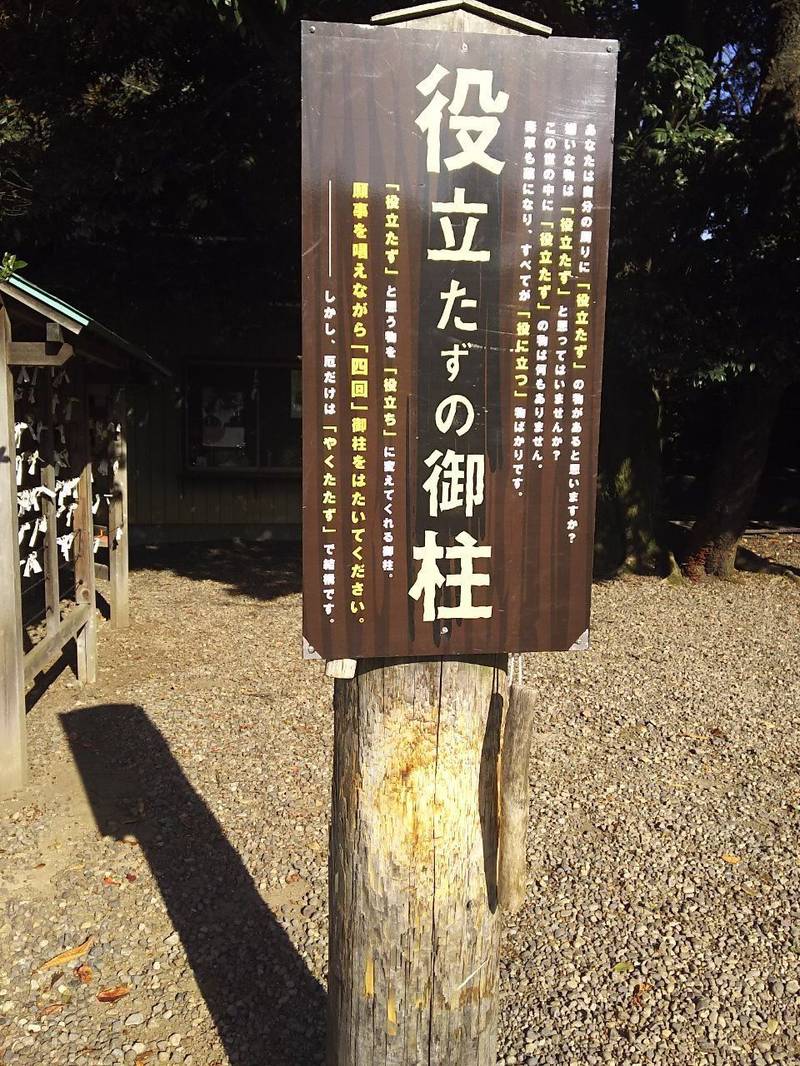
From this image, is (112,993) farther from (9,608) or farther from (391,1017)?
(9,608)

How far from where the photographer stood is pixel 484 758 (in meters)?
2.51

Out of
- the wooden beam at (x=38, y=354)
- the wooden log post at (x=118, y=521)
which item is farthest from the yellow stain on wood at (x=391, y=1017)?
the wooden log post at (x=118, y=521)

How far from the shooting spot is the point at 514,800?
8.23 ft

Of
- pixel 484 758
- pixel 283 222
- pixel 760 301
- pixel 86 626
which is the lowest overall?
pixel 86 626

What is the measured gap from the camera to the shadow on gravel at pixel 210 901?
10.8 feet

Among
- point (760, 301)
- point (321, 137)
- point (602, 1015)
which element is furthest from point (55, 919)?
point (760, 301)

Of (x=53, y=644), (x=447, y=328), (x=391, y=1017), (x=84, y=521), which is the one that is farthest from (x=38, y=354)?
(x=391, y=1017)

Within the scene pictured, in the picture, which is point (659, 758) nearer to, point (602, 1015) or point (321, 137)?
point (602, 1015)

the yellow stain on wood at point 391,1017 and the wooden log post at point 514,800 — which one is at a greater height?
the wooden log post at point 514,800

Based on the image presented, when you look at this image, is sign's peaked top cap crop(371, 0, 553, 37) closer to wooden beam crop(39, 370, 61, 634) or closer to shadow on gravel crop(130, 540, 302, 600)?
wooden beam crop(39, 370, 61, 634)

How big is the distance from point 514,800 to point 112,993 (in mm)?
1987

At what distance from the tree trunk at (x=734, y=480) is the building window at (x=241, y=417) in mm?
6294

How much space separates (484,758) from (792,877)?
9.01ft

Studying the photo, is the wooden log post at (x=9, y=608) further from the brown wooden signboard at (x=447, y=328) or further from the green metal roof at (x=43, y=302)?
the brown wooden signboard at (x=447, y=328)
